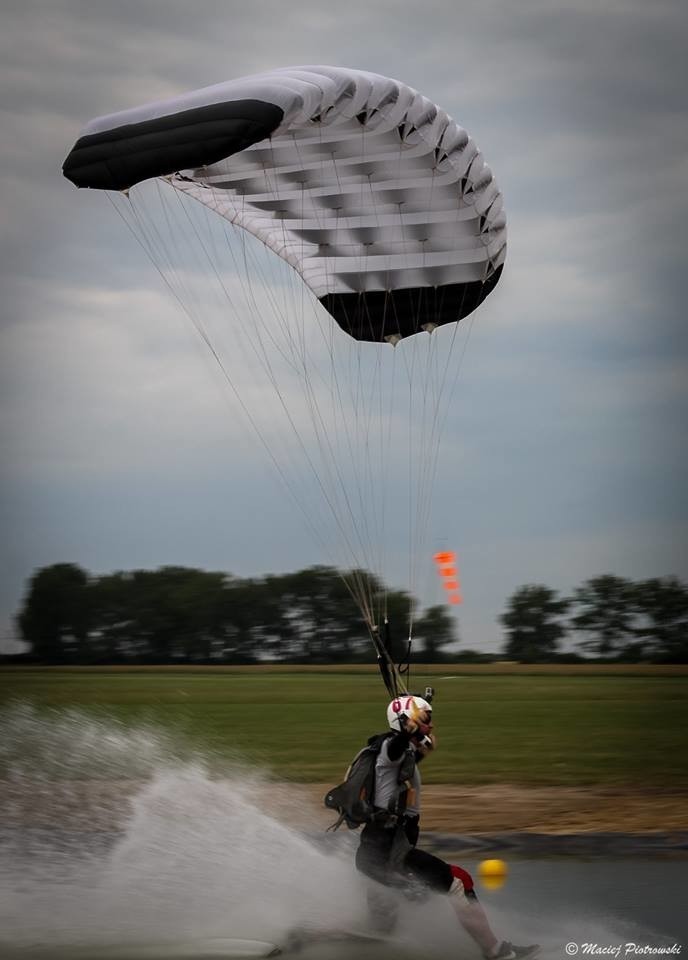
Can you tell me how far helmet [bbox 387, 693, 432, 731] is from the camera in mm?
8508

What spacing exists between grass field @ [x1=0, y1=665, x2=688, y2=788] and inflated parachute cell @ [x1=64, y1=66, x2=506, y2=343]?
21.6 feet

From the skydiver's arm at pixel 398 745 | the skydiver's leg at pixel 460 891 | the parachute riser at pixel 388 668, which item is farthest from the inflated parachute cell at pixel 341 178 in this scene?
the skydiver's leg at pixel 460 891

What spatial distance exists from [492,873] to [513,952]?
7.79 feet

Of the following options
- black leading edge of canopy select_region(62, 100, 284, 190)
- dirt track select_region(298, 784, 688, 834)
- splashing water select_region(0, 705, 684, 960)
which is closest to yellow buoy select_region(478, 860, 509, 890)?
splashing water select_region(0, 705, 684, 960)

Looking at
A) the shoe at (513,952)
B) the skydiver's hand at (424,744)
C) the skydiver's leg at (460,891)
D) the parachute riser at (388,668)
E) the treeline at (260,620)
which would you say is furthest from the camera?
the treeline at (260,620)

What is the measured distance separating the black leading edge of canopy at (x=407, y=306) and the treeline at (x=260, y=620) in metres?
29.6

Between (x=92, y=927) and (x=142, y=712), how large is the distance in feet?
73.0

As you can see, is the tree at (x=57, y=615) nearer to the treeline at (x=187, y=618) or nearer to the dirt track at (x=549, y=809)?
the treeline at (x=187, y=618)

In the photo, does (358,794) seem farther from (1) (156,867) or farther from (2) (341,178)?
(2) (341,178)

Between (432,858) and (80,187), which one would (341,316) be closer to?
(80,187)

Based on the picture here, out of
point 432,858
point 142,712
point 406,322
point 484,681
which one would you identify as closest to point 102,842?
point 432,858

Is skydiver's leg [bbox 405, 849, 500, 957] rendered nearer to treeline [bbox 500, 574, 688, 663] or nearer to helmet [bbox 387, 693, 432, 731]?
helmet [bbox 387, 693, 432, 731]

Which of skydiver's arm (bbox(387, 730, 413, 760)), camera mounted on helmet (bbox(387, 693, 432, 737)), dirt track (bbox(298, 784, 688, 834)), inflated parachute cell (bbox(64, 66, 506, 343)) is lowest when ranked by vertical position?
dirt track (bbox(298, 784, 688, 834))

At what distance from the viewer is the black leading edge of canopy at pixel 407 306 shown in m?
12.7
